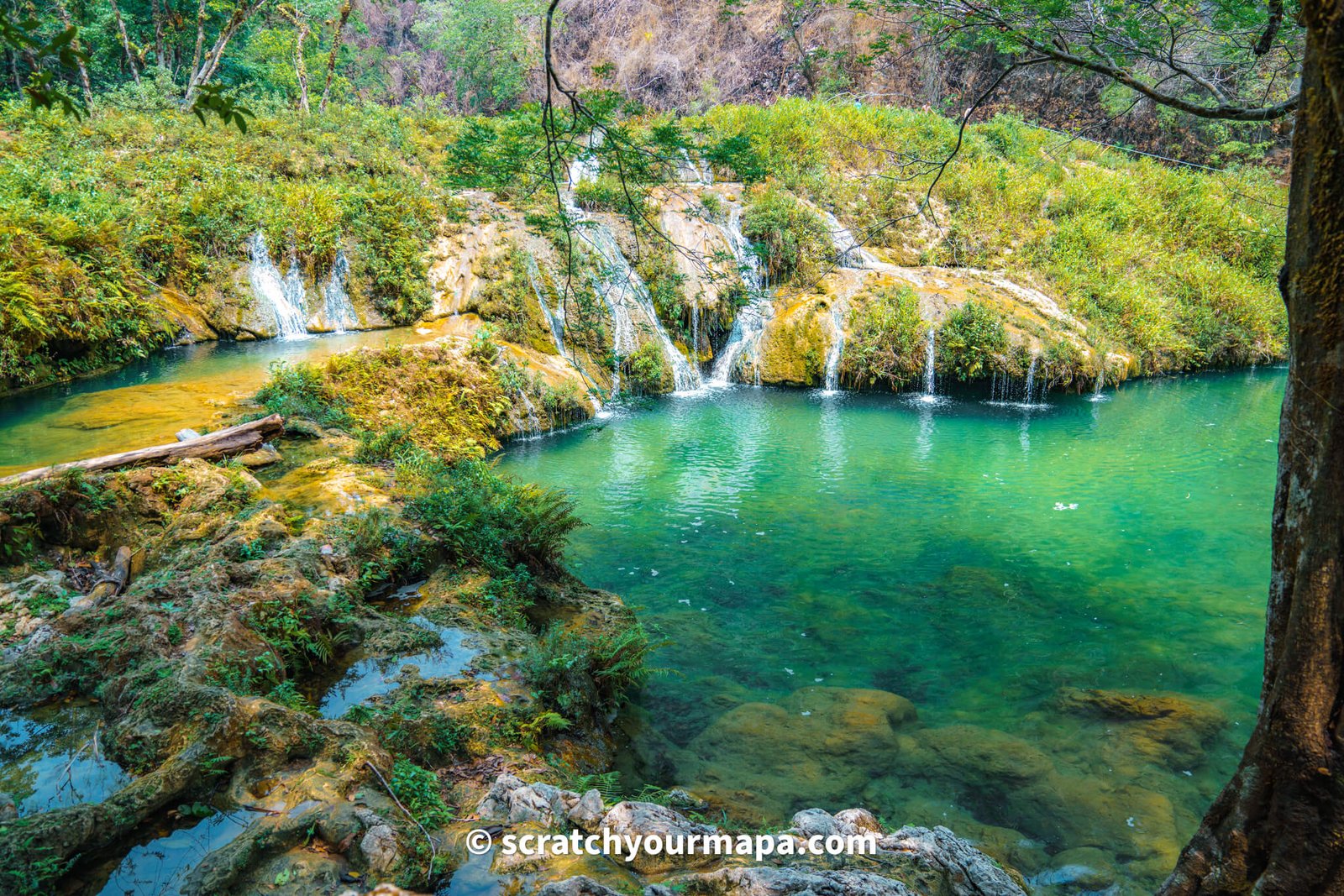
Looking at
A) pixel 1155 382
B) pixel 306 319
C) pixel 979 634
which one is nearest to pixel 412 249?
pixel 306 319

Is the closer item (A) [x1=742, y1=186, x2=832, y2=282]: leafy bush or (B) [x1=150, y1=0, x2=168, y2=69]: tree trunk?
(A) [x1=742, y1=186, x2=832, y2=282]: leafy bush

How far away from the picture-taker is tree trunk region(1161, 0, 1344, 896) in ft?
6.78

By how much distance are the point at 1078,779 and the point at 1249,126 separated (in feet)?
85.5

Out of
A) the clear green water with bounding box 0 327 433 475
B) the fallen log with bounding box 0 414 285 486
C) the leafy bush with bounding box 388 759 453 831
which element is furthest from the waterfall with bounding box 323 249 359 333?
the leafy bush with bounding box 388 759 453 831

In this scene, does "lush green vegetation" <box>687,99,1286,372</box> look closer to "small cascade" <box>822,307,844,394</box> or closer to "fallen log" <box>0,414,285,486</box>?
"small cascade" <box>822,307,844,394</box>

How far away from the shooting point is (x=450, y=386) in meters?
10.8

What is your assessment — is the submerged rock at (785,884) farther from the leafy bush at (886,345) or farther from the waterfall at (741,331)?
the waterfall at (741,331)

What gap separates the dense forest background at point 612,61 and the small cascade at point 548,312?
12188mm

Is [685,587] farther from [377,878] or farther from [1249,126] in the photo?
[1249,126]

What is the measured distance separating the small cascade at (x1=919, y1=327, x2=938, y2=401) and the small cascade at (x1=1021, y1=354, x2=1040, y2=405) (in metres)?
1.90

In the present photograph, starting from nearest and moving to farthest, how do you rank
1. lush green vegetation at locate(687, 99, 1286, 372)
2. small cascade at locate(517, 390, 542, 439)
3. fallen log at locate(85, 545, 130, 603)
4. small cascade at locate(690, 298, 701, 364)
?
fallen log at locate(85, 545, 130, 603) → small cascade at locate(517, 390, 542, 439) → small cascade at locate(690, 298, 701, 364) → lush green vegetation at locate(687, 99, 1286, 372)

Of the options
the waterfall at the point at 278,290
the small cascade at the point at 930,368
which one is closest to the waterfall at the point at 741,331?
the small cascade at the point at 930,368

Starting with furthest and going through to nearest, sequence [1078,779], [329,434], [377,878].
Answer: [329,434]
[1078,779]
[377,878]

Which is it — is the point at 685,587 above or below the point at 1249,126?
below
